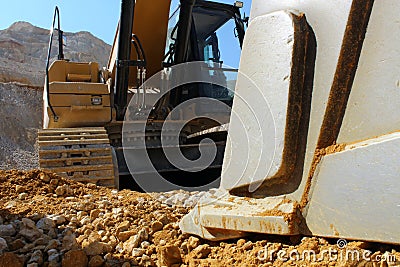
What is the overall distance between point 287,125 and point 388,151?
329mm

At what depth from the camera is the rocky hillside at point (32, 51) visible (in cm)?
2284

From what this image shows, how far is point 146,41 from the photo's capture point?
5246 millimetres

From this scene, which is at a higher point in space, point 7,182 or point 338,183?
point 338,183

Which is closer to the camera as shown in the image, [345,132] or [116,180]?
[345,132]

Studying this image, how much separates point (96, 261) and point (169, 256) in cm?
29

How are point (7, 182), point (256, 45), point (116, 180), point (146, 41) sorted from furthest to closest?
1. point (146, 41)
2. point (116, 180)
3. point (7, 182)
4. point (256, 45)

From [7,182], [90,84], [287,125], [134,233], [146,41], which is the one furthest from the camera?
[146,41]

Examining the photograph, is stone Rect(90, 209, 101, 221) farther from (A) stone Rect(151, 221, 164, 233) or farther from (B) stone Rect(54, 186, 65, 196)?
(B) stone Rect(54, 186, 65, 196)

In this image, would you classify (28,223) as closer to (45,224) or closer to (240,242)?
(45,224)

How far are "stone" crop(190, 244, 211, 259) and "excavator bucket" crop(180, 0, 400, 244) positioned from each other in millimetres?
42

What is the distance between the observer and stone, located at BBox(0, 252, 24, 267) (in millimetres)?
1446

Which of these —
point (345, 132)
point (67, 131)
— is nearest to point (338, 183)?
point (345, 132)

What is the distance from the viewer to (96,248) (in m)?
1.55

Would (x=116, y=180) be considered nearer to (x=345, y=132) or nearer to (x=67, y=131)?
(x=67, y=131)
